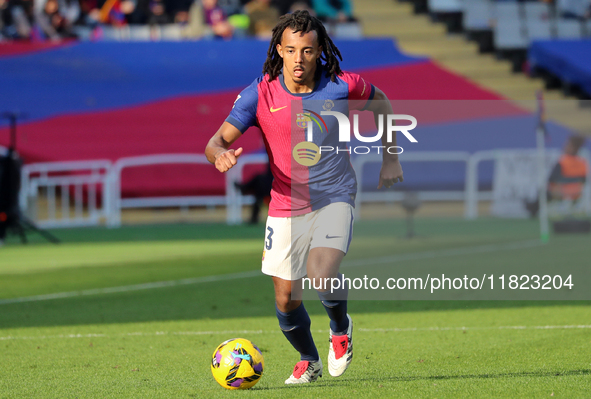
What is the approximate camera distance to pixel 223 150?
520 centimetres

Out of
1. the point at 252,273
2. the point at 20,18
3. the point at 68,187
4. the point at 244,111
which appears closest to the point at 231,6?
the point at 20,18

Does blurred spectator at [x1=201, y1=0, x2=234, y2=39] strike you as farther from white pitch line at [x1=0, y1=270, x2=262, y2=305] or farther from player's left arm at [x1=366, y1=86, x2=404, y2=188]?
player's left arm at [x1=366, y1=86, x2=404, y2=188]

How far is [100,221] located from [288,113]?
50.6 ft

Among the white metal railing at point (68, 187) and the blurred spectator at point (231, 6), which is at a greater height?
the blurred spectator at point (231, 6)

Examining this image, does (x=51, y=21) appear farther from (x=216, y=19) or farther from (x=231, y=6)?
(x=231, y=6)

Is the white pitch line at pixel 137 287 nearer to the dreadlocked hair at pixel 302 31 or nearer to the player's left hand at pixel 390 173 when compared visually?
the dreadlocked hair at pixel 302 31

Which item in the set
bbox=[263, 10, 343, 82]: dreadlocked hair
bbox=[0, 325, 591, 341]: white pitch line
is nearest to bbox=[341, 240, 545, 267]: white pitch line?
bbox=[0, 325, 591, 341]: white pitch line

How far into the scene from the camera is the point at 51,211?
768 inches

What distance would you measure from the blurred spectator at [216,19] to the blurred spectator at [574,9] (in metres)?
11.1

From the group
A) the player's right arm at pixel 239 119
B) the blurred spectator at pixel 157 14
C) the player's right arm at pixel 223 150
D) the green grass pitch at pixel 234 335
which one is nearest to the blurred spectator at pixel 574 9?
the blurred spectator at pixel 157 14

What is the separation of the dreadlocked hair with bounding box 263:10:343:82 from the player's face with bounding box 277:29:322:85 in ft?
0.15

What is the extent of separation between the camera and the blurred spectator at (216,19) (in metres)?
24.8

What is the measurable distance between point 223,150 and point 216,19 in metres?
20.7

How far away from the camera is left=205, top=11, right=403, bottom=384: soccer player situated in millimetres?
5398
